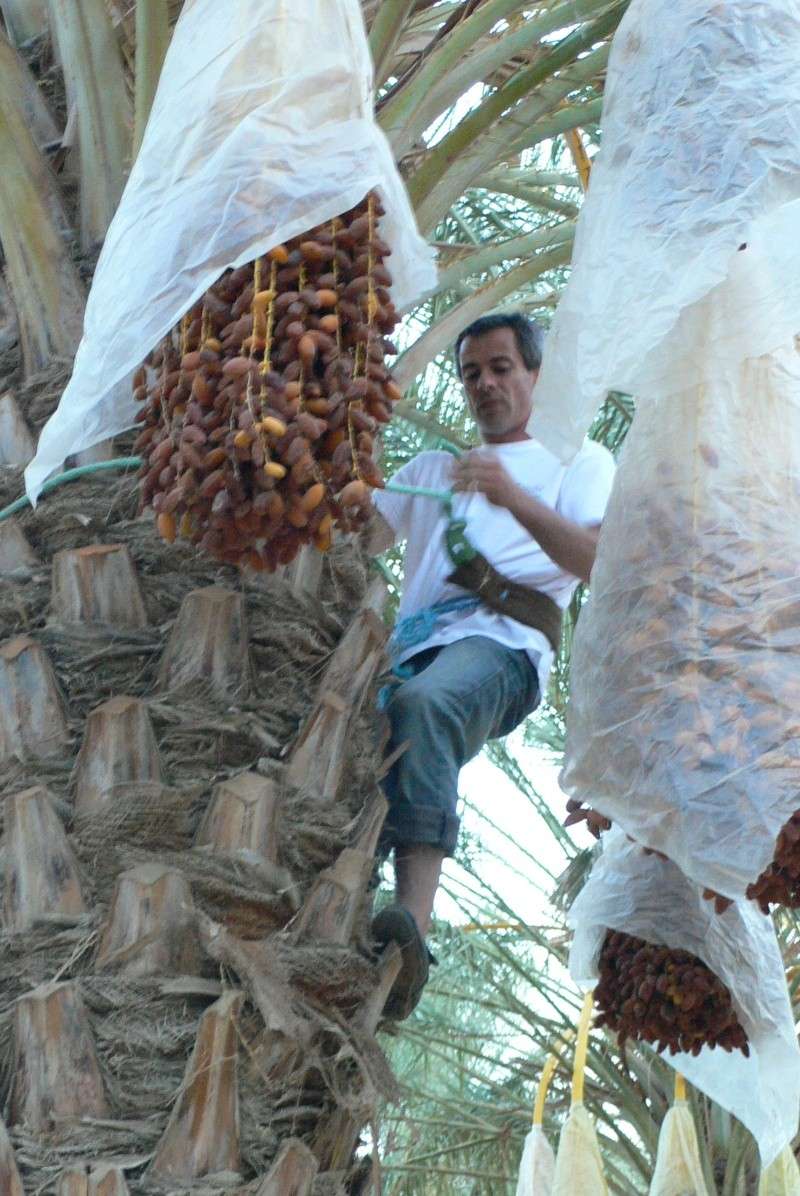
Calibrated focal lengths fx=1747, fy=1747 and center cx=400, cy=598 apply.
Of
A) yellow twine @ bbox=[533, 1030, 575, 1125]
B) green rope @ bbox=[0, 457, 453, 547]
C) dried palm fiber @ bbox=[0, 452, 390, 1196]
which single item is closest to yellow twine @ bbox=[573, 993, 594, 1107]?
yellow twine @ bbox=[533, 1030, 575, 1125]

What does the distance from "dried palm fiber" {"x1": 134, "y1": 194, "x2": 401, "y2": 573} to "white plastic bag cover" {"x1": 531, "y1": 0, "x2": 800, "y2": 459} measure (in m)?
0.29

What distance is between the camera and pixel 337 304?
74.0 inches

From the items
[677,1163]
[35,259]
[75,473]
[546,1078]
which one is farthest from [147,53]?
[546,1078]

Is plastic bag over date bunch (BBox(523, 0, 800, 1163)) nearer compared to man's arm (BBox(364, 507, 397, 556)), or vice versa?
plastic bag over date bunch (BBox(523, 0, 800, 1163))

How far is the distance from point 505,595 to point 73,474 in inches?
32.5

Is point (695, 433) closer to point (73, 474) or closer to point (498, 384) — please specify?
point (73, 474)

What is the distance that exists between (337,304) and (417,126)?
1010mm

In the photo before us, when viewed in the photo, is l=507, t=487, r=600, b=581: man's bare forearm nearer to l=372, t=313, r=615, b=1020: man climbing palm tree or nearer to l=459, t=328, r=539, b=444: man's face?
l=372, t=313, r=615, b=1020: man climbing palm tree

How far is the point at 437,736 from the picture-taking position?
8.64ft

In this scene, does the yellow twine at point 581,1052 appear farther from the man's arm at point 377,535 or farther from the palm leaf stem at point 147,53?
the palm leaf stem at point 147,53

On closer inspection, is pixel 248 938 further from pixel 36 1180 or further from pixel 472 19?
pixel 472 19

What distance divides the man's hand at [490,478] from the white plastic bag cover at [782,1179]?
196cm

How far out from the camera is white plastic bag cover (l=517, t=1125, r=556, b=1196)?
12.8 ft

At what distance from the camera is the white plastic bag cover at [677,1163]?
12.2ft
